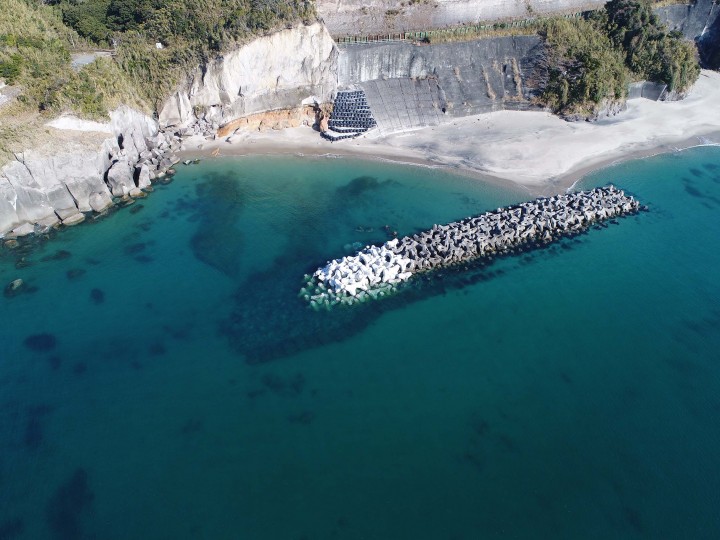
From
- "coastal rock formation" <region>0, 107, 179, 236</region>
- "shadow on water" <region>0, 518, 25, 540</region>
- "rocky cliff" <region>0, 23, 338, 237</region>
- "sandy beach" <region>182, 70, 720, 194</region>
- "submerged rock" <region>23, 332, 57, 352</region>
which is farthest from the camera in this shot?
"sandy beach" <region>182, 70, 720, 194</region>

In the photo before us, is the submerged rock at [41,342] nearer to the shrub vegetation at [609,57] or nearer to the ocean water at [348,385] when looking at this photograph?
the ocean water at [348,385]

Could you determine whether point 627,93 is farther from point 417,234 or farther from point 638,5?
point 417,234

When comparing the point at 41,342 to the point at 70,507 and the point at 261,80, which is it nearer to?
the point at 70,507

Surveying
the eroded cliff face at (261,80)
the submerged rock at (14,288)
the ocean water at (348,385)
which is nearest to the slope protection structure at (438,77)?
the eroded cliff face at (261,80)

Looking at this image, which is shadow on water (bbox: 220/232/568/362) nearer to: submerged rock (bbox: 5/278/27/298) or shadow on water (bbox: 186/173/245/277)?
shadow on water (bbox: 186/173/245/277)

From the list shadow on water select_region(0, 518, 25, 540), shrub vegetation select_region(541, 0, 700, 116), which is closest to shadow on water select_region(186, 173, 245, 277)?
shadow on water select_region(0, 518, 25, 540)

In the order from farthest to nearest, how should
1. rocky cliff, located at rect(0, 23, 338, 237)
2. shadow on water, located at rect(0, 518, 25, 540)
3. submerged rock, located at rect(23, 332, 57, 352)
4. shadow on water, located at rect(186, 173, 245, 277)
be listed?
rocky cliff, located at rect(0, 23, 338, 237) < shadow on water, located at rect(186, 173, 245, 277) < submerged rock, located at rect(23, 332, 57, 352) < shadow on water, located at rect(0, 518, 25, 540)

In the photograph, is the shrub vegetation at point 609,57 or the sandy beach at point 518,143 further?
the shrub vegetation at point 609,57
